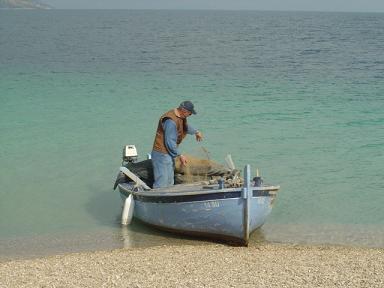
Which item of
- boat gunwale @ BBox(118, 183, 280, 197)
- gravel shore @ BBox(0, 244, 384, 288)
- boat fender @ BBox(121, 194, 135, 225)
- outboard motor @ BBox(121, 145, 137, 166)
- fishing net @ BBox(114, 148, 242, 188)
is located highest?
outboard motor @ BBox(121, 145, 137, 166)

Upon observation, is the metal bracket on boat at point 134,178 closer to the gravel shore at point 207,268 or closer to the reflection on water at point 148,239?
the reflection on water at point 148,239

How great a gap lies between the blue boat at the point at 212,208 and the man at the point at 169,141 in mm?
460

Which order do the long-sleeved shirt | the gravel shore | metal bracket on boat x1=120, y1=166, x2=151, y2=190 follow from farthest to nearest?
metal bracket on boat x1=120, y1=166, x2=151, y2=190 → the long-sleeved shirt → the gravel shore

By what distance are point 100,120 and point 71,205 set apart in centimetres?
1069

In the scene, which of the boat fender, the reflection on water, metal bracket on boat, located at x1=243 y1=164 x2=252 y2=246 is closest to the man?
the boat fender

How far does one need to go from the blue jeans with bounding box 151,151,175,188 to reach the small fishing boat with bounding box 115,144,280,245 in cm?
31

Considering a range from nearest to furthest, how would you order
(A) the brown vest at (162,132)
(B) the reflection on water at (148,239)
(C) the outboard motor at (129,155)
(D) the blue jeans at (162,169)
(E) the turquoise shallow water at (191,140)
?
1. (B) the reflection on water at (148,239)
2. (A) the brown vest at (162,132)
3. (D) the blue jeans at (162,169)
4. (E) the turquoise shallow water at (191,140)
5. (C) the outboard motor at (129,155)

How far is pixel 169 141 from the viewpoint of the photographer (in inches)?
471

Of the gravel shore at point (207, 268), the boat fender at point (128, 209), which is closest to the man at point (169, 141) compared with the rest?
the boat fender at point (128, 209)

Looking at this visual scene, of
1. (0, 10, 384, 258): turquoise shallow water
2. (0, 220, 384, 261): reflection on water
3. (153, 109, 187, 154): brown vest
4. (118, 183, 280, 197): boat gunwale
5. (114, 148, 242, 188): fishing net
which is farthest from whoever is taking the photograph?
(0, 10, 384, 258): turquoise shallow water

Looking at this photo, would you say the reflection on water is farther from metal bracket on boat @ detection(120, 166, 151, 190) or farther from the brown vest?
the brown vest

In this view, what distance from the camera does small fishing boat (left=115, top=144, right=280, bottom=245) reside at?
1059cm

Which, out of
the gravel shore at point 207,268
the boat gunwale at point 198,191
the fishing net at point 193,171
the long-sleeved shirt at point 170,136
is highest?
the long-sleeved shirt at point 170,136

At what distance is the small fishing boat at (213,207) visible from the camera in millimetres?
10594
